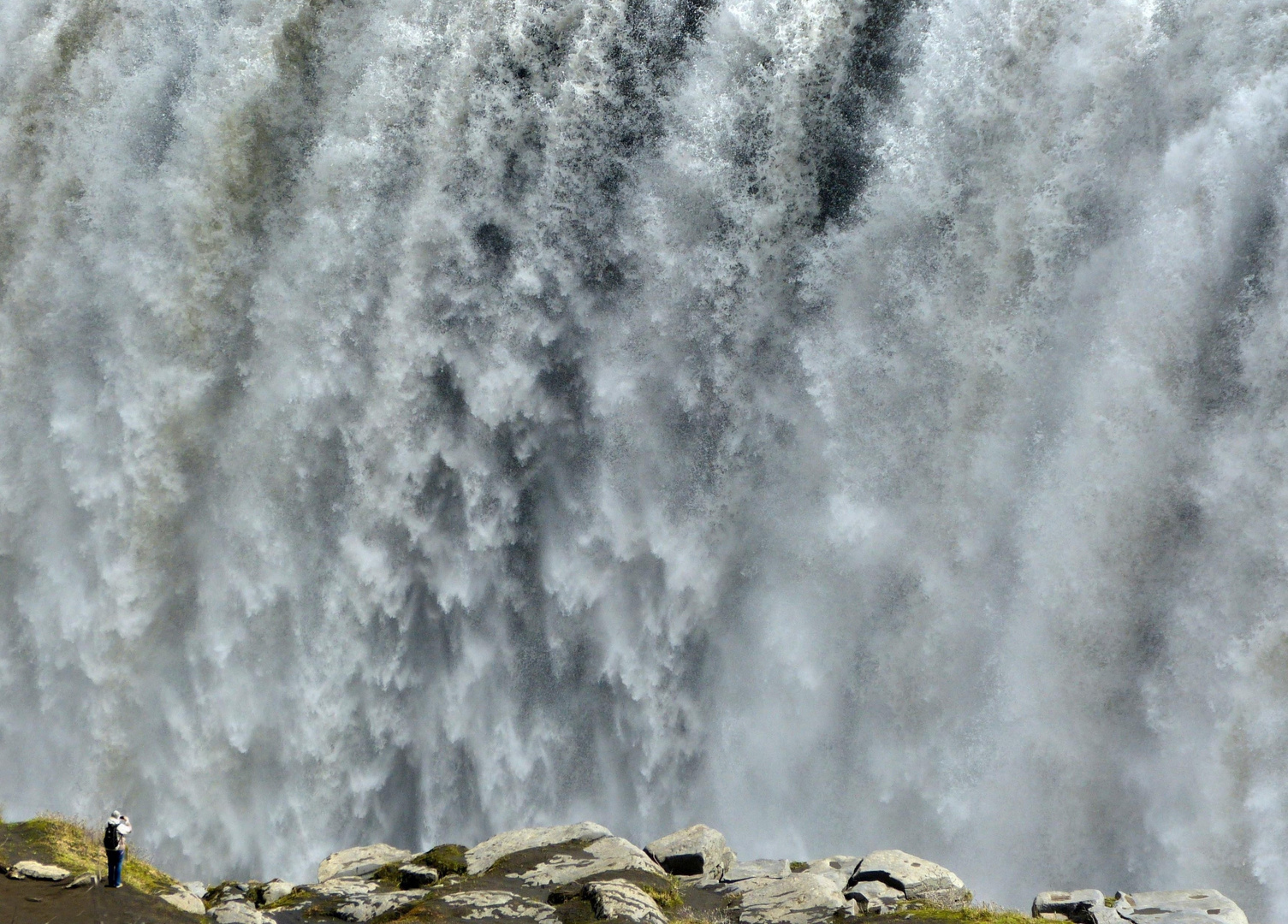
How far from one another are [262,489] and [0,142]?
11.2 m

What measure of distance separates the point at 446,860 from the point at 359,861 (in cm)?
191

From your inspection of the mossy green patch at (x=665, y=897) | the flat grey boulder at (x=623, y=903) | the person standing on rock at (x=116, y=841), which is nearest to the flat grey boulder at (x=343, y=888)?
the person standing on rock at (x=116, y=841)

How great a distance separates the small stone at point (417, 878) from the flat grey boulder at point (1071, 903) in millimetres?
8255

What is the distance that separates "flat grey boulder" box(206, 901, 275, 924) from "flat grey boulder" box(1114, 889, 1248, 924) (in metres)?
10.8

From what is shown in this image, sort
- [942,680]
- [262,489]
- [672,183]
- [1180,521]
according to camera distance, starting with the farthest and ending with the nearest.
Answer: [262,489]
[672,183]
[942,680]
[1180,521]

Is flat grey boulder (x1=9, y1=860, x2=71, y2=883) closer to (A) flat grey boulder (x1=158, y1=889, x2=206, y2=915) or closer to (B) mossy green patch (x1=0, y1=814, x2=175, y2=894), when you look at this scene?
(B) mossy green patch (x1=0, y1=814, x2=175, y2=894)

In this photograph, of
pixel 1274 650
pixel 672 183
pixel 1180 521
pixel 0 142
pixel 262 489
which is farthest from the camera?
pixel 0 142

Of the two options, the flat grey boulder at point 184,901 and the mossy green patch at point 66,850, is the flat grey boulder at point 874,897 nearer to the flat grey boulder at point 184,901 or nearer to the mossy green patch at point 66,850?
the flat grey boulder at point 184,901

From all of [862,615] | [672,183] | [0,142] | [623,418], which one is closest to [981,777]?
[862,615]

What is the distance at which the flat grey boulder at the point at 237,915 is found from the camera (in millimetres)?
15461

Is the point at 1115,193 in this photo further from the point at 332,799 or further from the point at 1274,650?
the point at 332,799

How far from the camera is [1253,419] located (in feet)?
57.5

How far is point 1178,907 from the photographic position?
14297mm

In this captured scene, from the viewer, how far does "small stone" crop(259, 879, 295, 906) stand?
17492 millimetres
